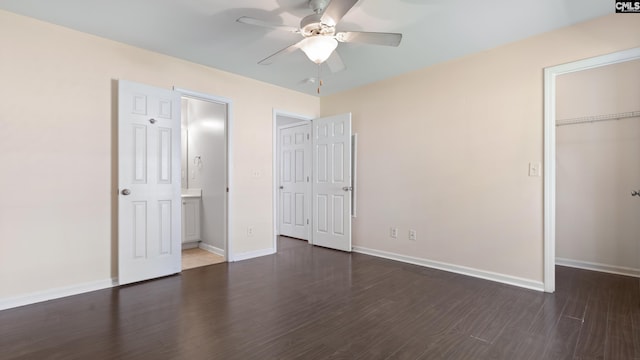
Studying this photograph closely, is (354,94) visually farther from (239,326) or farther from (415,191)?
(239,326)

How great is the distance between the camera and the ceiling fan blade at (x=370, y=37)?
212 cm

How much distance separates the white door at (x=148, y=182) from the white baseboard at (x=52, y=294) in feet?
0.53

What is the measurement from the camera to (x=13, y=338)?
202cm

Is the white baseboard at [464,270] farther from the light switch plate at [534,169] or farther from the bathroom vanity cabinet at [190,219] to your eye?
the bathroom vanity cabinet at [190,219]

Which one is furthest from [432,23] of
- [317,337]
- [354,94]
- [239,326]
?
[239,326]

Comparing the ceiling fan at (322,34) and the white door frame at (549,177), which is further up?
the ceiling fan at (322,34)

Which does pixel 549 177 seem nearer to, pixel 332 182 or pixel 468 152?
pixel 468 152

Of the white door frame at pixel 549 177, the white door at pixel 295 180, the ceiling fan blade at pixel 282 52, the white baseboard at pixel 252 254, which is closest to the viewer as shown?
the ceiling fan blade at pixel 282 52

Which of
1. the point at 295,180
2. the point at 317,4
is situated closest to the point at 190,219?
the point at 295,180

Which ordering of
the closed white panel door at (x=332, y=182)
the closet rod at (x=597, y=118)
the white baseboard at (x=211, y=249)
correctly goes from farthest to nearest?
the closed white panel door at (x=332, y=182)
the white baseboard at (x=211, y=249)
the closet rod at (x=597, y=118)

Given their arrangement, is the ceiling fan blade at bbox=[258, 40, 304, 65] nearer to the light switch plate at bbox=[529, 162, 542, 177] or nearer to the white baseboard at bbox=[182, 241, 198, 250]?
the light switch plate at bbox=[529, 162, 542, 177]

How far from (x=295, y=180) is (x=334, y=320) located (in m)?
3.49

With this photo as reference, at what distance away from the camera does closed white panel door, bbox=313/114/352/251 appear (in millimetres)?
4453

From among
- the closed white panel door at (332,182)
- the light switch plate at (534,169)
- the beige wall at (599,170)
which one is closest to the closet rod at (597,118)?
the beige wall at (599,170)
